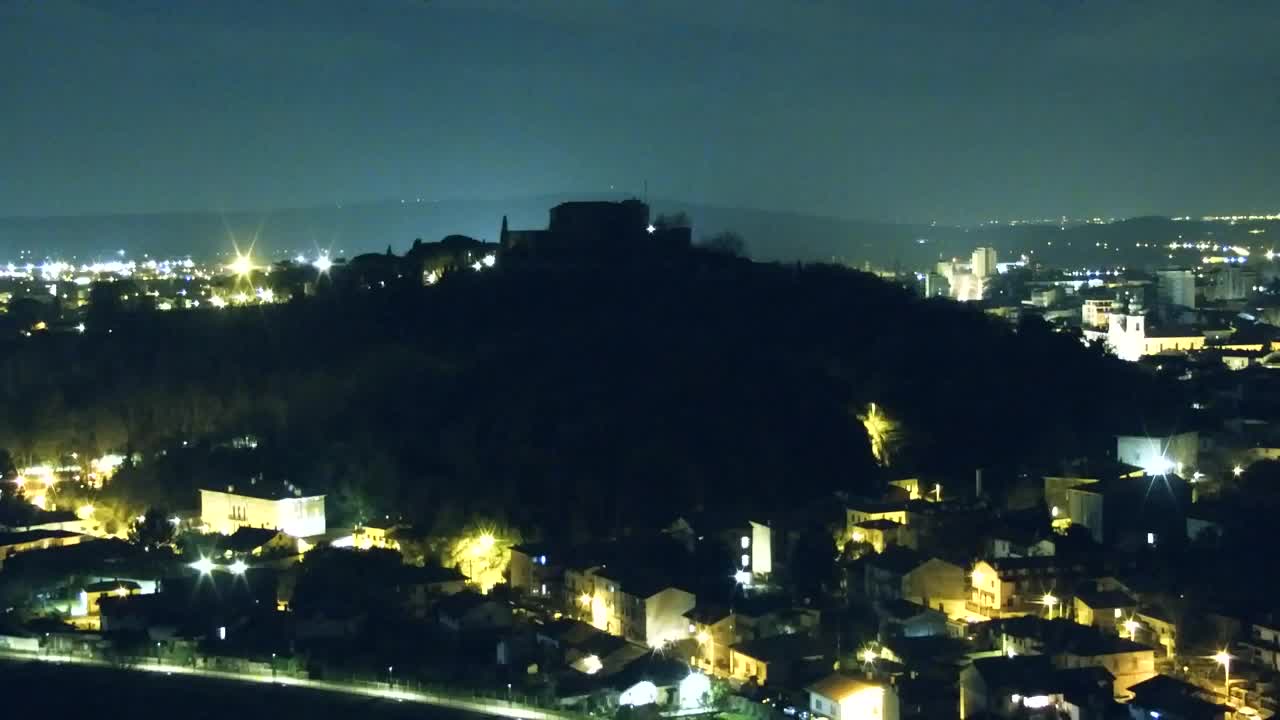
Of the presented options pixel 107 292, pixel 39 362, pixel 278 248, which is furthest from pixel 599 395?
pixel 278 248

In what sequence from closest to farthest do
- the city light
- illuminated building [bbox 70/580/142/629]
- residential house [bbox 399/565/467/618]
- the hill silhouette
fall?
residential house [bbox 399/565/467/618], illuminated building [bbox 70/580/142/629], the hill silhouette, the city light

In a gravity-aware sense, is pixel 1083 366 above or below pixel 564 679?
above

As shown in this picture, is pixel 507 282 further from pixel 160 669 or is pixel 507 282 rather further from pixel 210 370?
pixel 160 669

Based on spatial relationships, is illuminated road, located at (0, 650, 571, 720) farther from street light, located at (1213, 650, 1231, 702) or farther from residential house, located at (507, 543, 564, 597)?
street light, located at (1213, 650, 1231, 702)

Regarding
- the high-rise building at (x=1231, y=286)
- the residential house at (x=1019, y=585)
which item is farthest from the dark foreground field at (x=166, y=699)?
the high-rise building at (x=1231, y=286)

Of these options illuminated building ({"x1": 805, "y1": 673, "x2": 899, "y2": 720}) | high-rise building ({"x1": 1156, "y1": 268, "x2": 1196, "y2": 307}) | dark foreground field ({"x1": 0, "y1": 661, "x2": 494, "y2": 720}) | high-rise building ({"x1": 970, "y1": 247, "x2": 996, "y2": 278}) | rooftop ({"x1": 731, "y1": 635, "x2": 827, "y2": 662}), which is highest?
high-rise building ({"x1": 970, "y1": 247, "x2": 996, "y2": 278})

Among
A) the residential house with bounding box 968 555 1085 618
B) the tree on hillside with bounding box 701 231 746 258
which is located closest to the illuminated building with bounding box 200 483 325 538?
the residential house with bounding box 968 555 1085 618

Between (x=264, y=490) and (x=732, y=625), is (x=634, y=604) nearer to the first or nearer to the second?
(x=732, y=625)
